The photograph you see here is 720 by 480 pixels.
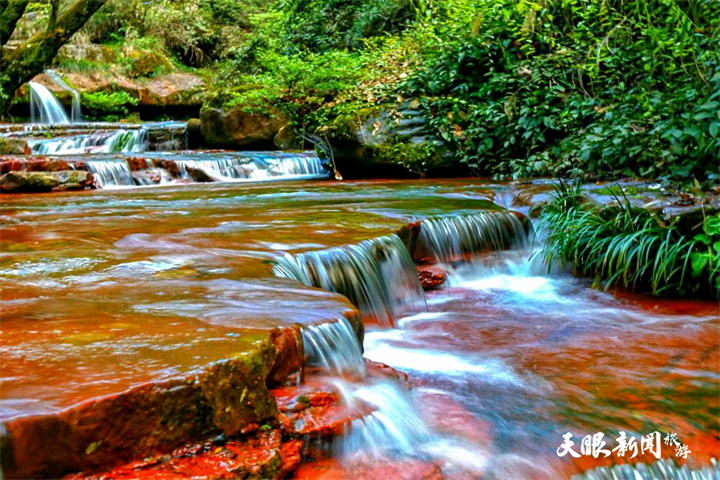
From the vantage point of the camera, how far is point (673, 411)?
2.83 metres

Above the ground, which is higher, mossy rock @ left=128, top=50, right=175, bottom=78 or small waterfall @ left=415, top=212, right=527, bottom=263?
mossy rock @ left=128, top=50, right=175, bottom=78

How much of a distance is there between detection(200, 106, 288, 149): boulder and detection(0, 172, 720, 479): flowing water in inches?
286

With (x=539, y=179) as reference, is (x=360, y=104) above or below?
above

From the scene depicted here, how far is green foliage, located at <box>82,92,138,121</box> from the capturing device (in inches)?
643

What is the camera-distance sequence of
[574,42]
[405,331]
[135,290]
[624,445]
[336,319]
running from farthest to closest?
[574,42], [405,331], [135,290], [336,319], [624,445]

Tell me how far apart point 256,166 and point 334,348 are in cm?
852

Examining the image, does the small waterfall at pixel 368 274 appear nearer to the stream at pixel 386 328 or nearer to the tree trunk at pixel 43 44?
the stream at pixel 386 328

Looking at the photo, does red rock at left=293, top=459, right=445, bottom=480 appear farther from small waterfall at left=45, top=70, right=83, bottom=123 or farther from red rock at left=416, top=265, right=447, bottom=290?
small waterfall at left=45, top=70, right=83, bottom=123

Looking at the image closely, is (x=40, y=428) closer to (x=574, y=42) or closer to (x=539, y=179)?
(x=539, y=179)

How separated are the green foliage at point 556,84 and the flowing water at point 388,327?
2078 millimetres

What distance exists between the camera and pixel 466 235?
579 centimetres

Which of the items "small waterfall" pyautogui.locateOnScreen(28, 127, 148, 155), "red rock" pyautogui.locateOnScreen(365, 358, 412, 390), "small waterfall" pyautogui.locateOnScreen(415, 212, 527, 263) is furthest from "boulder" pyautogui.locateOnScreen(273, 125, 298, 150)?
"red rock" pyautogui.locateOnScreen(365, 358, 412, 390)

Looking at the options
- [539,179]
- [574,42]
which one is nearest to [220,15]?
[574,42]

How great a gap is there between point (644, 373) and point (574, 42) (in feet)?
24.7
